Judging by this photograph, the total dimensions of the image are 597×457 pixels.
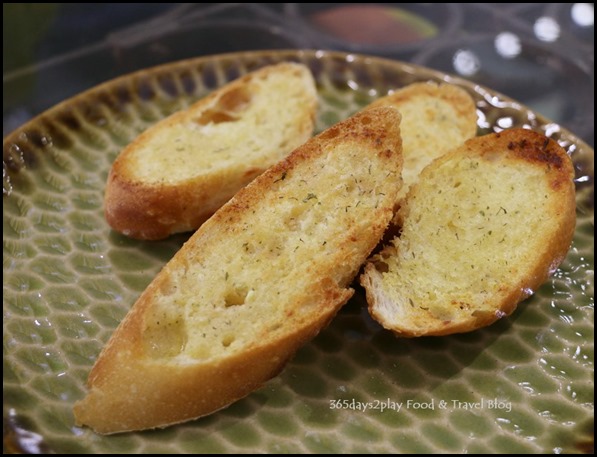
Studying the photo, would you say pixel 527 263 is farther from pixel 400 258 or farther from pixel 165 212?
pixel 165 212

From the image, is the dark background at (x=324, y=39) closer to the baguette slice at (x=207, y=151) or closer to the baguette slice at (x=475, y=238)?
the baguette slice at (x=207, y=151)

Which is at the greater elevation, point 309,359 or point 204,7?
point 204,7

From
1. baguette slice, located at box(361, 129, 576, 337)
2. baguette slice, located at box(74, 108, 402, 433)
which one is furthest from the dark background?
baguette slice, located at box(74, 108, 402, 433)

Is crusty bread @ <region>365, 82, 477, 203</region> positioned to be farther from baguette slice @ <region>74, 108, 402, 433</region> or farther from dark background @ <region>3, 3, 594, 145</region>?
dark background @ <region>3, 3, 594, 145</region>

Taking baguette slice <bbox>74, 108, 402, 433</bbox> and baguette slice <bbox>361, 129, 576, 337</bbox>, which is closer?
baguette slice <bbox>74, 108, 402, 433</bbox>

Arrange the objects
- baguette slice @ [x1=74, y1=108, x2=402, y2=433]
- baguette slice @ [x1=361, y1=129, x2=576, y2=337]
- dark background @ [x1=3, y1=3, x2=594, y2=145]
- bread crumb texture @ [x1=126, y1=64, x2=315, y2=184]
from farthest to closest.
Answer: dark background @ [x1=3, y1=3, x2=594, y2=145] → bread crumb texture @ [x1=126, y1=64, x2=315, y2=184] → baguette slice @ [x1=361, y1=129, x2=576, y2=337] → baguette slice @ [x1=74, y1=108, x2=402, y2=433]

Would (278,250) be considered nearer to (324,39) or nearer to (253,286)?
(253,286)

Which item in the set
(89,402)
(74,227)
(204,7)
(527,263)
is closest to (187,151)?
(74,227)
